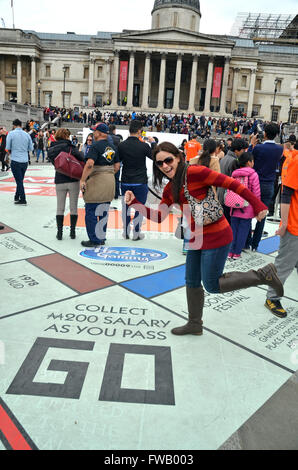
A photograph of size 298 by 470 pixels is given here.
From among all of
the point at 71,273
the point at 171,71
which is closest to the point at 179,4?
the point at 171,71

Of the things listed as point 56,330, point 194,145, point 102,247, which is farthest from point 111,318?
point 194,145

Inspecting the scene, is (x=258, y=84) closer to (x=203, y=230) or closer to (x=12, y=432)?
(x=203, y=230)

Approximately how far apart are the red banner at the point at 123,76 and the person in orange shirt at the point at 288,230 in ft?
190

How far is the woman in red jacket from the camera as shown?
9.60 ft

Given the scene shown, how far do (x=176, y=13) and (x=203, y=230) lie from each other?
71.5 meters

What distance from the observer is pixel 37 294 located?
4.30 m

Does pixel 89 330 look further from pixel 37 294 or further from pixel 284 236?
pixel 284 236

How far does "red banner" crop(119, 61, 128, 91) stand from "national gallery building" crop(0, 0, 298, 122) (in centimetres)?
15

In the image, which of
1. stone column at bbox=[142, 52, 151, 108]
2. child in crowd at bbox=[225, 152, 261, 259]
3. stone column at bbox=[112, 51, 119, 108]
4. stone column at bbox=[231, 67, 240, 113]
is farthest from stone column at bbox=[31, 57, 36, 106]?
child in crowd at bbox=[225, 152, 261, 259]

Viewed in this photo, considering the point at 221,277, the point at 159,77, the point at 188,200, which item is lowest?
the point at 221,277

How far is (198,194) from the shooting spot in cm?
305
